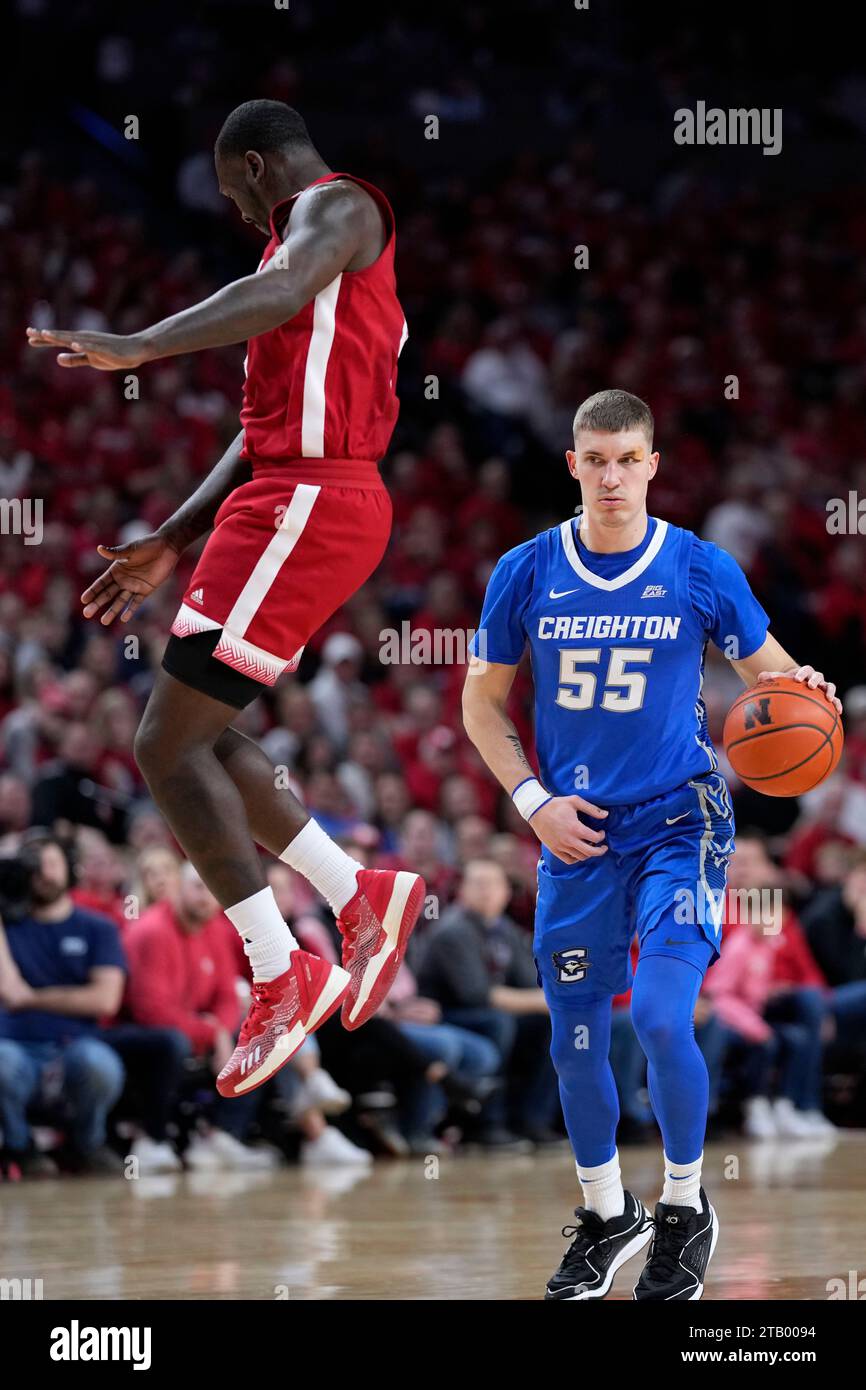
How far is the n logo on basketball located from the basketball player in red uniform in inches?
42.1

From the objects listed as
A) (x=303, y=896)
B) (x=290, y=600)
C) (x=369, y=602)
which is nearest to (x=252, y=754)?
(x=290, y=600)

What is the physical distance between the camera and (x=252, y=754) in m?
5.20

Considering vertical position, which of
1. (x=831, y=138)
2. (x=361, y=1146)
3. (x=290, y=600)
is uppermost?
(x=831, y=138)

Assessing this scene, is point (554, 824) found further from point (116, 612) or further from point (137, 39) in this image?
point (137, 39)

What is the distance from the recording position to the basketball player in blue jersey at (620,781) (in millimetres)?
5059

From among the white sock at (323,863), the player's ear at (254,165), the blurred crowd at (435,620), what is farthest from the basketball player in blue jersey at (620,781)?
the blurred crowd at (435,620)

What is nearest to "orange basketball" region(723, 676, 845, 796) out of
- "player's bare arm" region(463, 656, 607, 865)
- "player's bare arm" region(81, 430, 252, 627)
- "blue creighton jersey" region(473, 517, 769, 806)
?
"blue creighton jersey" region(473, 517, 769, 806)

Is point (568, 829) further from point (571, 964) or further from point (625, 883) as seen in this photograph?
point (571, 964)

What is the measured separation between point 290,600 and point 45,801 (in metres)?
6.08

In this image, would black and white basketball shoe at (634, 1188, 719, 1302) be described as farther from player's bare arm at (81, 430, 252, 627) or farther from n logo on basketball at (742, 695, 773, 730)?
player's bare arm at (81, 430, 252, 627)

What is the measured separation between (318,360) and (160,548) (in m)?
0.77

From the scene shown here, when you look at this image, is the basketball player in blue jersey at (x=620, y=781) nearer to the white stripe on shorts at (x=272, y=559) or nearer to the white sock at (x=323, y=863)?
the white sock at (x=323, y=863)

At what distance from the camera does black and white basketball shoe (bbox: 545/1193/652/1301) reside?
516 cm

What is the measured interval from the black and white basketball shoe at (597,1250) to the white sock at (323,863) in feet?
3.58
